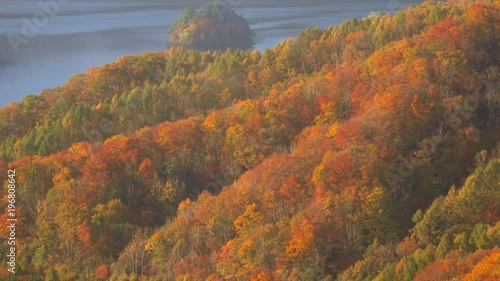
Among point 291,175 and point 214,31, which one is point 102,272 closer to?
point 291,175

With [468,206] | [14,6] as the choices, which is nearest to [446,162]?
[468,206]

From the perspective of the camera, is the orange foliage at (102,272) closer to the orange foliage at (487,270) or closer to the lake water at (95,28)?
the orange foliage at (487,270)

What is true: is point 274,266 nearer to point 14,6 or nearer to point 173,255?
point 173,255

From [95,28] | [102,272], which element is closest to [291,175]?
[102,272]

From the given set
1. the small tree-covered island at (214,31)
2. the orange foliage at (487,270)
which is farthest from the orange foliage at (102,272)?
the small tree-covered island at (214,31)

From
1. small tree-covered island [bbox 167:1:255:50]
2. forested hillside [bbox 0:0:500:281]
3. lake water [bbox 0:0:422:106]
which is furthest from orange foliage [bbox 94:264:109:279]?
small tree-covered island [bbox 167:1:255:50]
